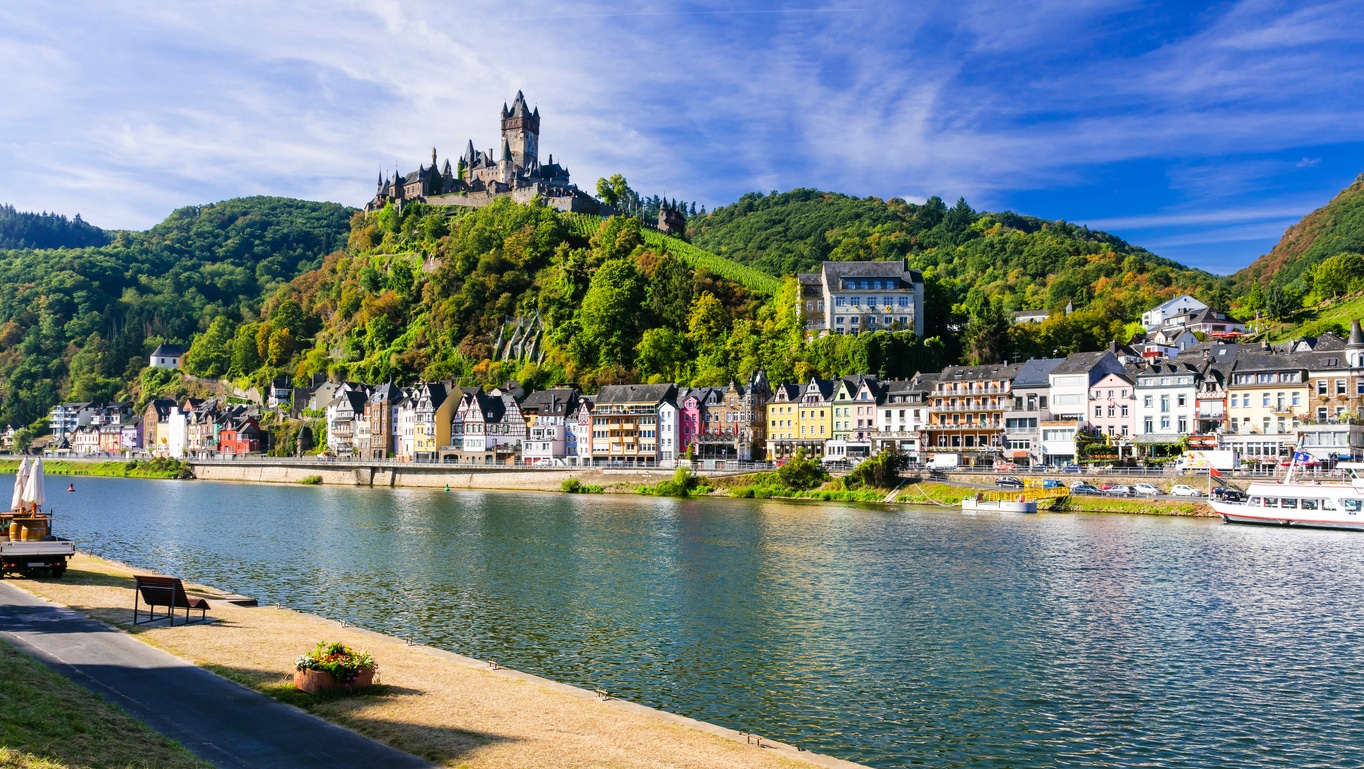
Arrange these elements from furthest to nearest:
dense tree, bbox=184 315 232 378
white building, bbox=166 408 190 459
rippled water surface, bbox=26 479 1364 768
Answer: dense tree, bbox=184 315 232 378
white building, bbox=166 408 190 459
rippled water surface, bbox=26 479 1364 768

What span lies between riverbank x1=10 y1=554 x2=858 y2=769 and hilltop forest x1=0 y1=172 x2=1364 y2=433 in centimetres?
8175

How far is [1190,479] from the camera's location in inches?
A: 2493

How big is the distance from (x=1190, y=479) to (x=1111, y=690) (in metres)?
48.1

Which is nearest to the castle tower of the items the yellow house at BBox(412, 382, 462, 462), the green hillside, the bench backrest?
the green hillside

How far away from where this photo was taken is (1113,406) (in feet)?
263

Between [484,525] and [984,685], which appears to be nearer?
[984,685]

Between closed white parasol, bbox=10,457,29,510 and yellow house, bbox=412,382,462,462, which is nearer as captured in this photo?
closed white parasol, bbox=10,457,29,510

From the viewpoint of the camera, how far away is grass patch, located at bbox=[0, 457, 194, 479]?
118 metres

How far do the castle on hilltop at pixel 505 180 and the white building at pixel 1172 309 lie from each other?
8830 cm

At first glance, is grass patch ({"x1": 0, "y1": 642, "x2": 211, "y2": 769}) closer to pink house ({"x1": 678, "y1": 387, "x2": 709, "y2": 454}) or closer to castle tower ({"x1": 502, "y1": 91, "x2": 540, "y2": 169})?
pink house ({"x1": 678, "y1": 387, "x2": 709, "y2": 454})

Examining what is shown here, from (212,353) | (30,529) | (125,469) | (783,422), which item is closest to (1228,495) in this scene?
(783,422)

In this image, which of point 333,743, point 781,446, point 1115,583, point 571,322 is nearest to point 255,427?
point 571,322

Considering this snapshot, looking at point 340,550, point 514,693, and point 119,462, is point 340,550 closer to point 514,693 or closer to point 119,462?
point 514,693

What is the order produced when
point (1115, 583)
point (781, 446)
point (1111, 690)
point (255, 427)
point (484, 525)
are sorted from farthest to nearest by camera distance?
1. point (255, 427)
2. point (781, 446)
3. point (484, 525)
4. point (1115, 583)
5. point (1111, 690)
